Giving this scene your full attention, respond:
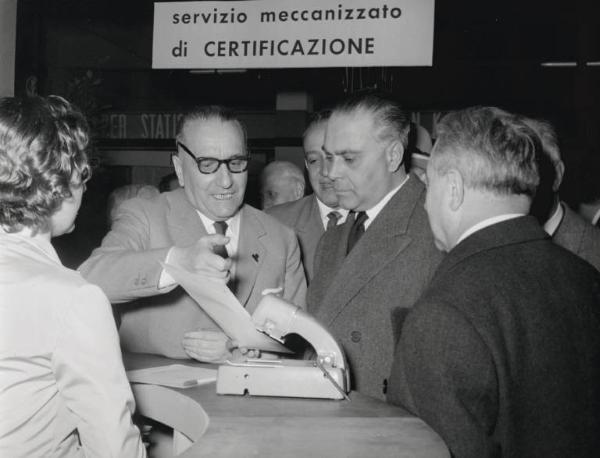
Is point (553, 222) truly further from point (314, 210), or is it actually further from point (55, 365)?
point (55, 365)

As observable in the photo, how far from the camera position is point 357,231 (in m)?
2.67

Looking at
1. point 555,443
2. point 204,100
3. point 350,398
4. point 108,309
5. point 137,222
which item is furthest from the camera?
point 204,100

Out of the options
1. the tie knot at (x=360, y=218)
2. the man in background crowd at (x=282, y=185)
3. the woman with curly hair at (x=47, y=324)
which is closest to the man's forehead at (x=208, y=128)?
the tie knot at (x=360, y=218)

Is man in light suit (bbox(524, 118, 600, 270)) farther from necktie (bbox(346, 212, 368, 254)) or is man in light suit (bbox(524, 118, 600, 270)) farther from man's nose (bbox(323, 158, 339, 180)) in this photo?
man's nose (bbox(323, 158, 339, 180))

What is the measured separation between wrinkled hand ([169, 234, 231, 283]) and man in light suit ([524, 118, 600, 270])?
1.43 meters

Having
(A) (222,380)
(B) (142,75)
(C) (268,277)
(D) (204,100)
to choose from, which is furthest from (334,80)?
(A) (222,380)

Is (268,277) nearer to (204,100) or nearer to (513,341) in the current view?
(513,341)

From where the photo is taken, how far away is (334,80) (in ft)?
29.9

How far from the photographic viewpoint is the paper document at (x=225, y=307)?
183 centimetres

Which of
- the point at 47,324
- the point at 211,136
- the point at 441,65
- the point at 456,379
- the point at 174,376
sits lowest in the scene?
the point at 174,376

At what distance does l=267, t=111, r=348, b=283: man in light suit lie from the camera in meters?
3.74

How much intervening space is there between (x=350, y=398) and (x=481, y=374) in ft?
1.95

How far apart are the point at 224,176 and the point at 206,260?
851mm

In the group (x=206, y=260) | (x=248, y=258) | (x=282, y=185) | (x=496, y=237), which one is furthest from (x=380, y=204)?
(x=282, y=185)
